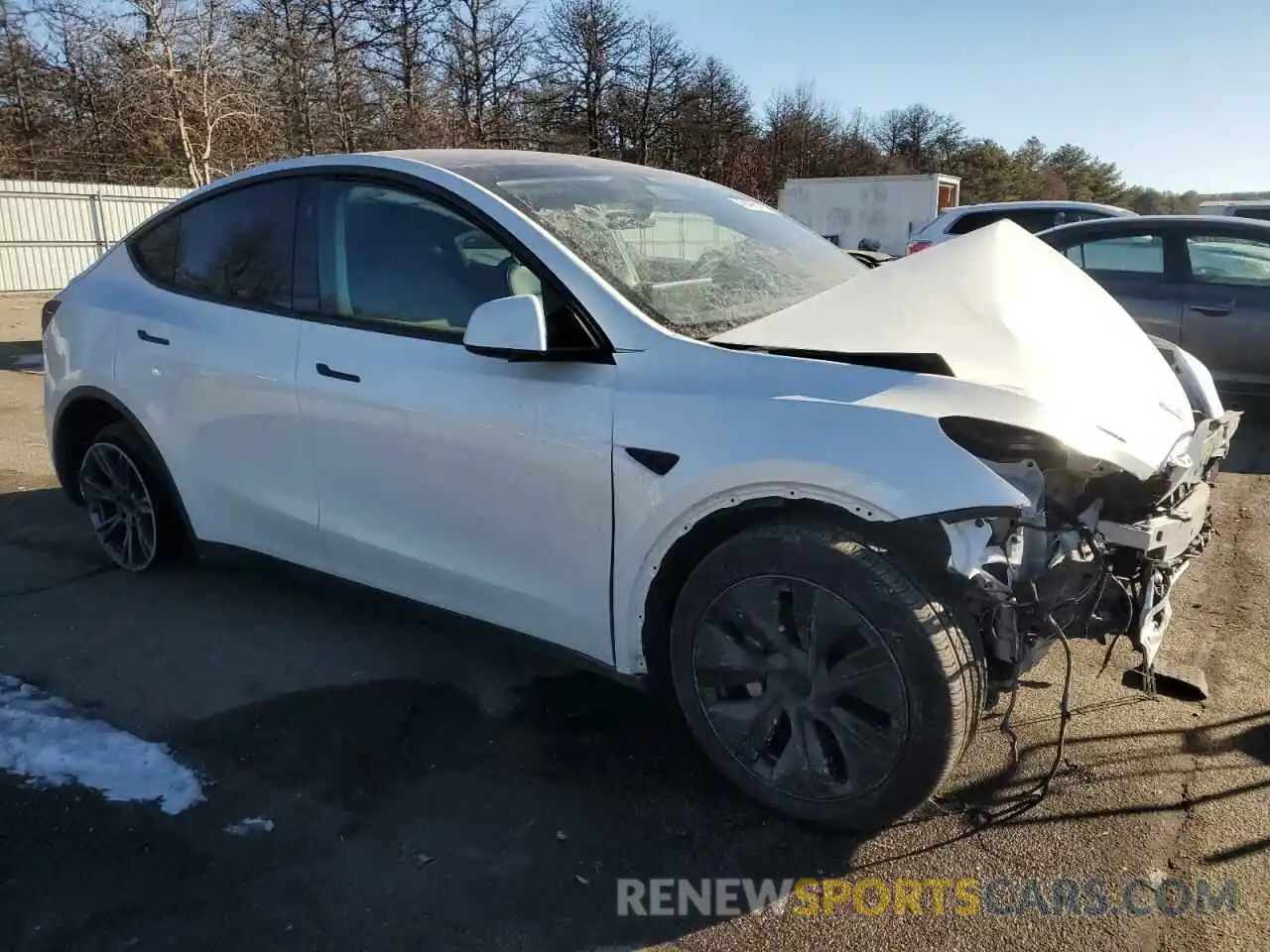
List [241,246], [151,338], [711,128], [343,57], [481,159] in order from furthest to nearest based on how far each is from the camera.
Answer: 1. [711,128]
2. [343,57]
3. [151,338]
4. [241,246]
5. [481,159]

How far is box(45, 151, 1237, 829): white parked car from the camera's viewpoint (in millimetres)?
2387

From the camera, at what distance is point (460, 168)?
3.27 metres

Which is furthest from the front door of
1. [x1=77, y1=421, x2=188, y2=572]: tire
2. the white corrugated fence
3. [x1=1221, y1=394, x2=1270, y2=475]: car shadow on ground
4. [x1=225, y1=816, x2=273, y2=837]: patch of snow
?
the white corrugated fence

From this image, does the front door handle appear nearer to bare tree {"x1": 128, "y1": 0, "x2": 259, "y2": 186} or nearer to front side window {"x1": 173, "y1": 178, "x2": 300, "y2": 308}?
front side window {"x1": 173, "y1": 178, "x2": 300, "y2": 308}

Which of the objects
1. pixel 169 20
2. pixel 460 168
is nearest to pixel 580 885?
pixel 460 168

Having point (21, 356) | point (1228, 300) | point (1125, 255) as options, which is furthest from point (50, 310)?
point (21, 356)

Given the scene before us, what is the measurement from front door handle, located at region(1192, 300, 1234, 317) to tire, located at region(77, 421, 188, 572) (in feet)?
21.9

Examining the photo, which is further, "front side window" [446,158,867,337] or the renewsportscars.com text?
"front side window" [446,158,867,337]

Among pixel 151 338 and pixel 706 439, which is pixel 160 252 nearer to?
pixel 151 338

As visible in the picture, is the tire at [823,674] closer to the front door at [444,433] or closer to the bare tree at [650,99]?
the front door at [444,433]

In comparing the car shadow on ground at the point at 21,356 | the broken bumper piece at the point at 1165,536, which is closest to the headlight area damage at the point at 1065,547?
the broken bumper piece at the point at 1165,536

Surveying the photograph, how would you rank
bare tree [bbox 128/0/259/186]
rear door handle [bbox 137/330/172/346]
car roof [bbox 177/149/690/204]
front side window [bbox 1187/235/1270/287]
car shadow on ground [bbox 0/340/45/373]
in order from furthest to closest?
bare tree [bbox 128/0/259/186]
car shadow on ground [bbox 0/340/45/373]
front side window [bbox 1187/235/1270/287]
rear door handle [bbox 137/330/172/346]
car roof [bbox 177/149/690/204]

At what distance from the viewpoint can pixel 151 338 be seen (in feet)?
12.9

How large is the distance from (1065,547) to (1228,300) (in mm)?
5478
